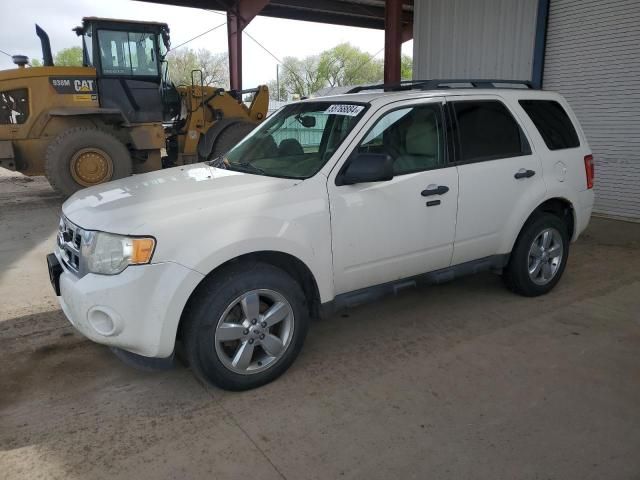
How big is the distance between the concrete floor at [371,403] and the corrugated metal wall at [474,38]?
6.09 m

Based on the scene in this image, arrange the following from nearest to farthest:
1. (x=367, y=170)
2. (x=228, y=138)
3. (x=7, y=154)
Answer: (x=367, y=170) → (x=7, y=154) → (x=228, y=138)

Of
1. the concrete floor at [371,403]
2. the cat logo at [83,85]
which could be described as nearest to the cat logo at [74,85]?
the cat logo at [83,85]

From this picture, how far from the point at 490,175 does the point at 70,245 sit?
3.07 meters

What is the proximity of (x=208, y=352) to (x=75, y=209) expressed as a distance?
1305 mm

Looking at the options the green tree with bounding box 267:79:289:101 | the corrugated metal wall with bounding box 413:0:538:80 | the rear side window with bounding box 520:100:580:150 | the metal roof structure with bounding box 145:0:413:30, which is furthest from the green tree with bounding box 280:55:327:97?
the rear side window with bounding box 520:100:580:150

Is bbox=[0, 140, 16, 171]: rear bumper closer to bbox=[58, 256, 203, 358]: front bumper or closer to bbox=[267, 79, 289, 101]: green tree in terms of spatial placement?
bbox=[58, 256, 203, 358]: front bumper

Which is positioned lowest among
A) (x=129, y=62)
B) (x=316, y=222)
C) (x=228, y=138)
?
(x=316, y=222)

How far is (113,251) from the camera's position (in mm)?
2811

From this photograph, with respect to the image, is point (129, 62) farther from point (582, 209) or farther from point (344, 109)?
point (582, 209)

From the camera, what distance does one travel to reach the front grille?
303 centimetres

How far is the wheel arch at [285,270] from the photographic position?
2.96 metres

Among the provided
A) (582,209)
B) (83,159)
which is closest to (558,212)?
(582,209)

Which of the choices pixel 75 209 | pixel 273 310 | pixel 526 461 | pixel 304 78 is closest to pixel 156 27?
pixel 75 209

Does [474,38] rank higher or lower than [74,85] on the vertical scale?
higher
